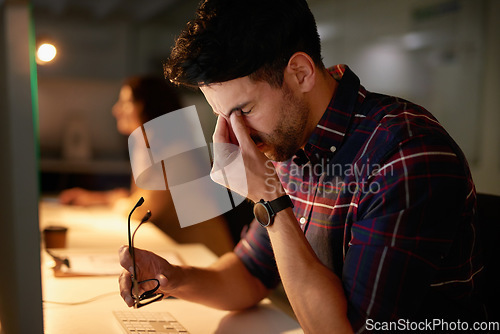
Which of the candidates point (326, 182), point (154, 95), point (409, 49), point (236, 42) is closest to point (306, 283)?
point (326, 182)

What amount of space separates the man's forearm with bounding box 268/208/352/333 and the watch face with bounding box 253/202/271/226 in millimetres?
15

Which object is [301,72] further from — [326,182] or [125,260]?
[125,260]

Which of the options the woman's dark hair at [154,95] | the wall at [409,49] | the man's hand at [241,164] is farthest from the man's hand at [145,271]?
the woman's dark hair at [154,95]

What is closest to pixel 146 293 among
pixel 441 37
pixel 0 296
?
pixel 0 296

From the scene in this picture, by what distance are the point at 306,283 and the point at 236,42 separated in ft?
1.58

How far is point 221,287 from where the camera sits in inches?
47.2

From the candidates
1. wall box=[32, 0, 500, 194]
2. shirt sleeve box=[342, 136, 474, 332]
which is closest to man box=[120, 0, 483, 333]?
shirt sleeve box=[342, 136, 474, 332]

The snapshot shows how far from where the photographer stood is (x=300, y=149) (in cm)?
116

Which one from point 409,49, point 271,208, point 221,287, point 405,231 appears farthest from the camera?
point 409,49

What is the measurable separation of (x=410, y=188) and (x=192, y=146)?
47 centimetres

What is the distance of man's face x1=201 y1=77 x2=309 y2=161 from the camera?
1.01m

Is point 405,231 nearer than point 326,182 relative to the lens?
Yes

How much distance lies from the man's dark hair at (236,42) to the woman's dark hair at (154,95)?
1.32ft

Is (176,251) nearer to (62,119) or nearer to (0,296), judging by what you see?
(0,296)
